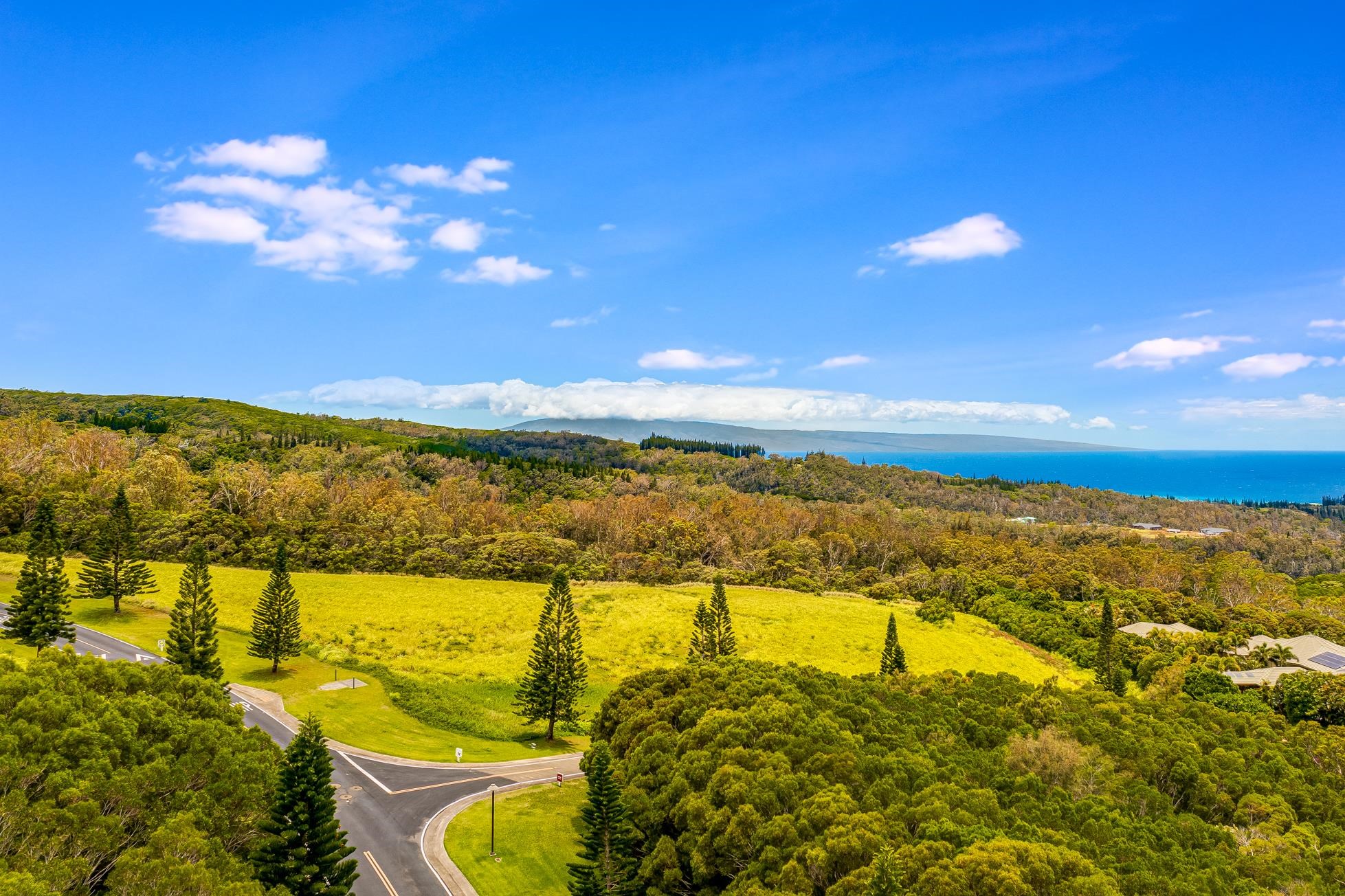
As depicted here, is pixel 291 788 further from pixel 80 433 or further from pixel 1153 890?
pixel 80 433

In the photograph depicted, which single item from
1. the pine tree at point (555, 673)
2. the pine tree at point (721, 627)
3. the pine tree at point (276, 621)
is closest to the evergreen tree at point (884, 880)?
the pine tree at point (555, 673)

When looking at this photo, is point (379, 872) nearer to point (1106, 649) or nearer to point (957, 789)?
point (957, 789)

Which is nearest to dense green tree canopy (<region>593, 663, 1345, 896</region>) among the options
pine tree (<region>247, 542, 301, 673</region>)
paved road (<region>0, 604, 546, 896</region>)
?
paved road (<region>0, 604, 546, 896</region>)

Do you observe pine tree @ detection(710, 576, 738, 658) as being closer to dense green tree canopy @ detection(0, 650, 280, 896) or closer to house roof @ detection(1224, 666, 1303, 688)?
dense green tree canopy @ detection(0, 650, 280, 896)

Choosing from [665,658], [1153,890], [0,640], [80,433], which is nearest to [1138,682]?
[665,658]

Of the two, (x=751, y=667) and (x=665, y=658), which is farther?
(x=665, y=658)

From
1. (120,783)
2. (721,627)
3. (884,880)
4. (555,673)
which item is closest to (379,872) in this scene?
(120,783)

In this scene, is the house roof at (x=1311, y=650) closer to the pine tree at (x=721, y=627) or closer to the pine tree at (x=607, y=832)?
the pine tree at (x=721, y=627)

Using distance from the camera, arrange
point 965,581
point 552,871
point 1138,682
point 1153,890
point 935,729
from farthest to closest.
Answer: point 965,581 → point 1138,682 → point 935,729 → point 552,871 → point 1153,890
